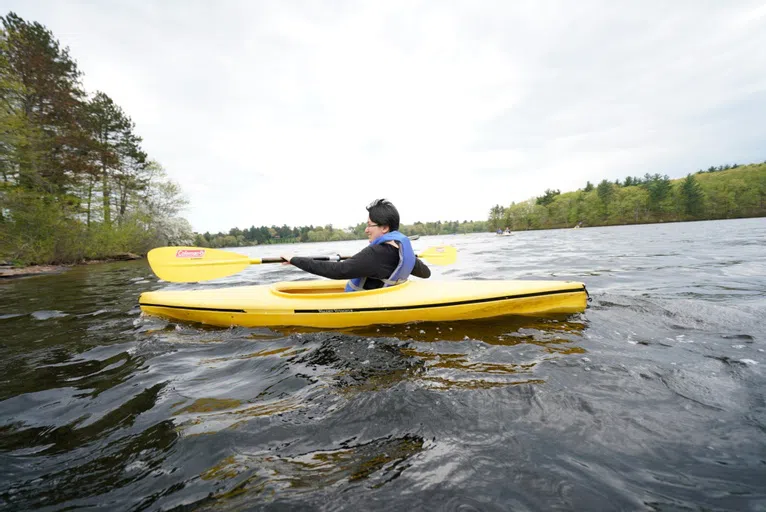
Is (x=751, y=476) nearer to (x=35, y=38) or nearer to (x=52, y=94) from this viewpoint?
(x=52, y=94)

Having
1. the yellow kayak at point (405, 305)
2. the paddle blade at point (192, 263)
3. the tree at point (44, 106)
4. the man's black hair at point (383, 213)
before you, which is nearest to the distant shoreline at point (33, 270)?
the tree at point (44, 106)

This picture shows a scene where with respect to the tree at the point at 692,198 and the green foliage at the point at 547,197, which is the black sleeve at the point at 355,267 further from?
the green foliage at the point at 547,197

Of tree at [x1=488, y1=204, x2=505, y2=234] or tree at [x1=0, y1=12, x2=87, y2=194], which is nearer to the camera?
tree at [x1=0, y1=12, x2=87, y2=194]

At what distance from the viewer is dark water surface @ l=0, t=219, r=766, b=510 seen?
1.36 meters

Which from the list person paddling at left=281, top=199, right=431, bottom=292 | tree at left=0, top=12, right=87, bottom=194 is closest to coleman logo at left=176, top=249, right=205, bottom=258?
person paddling at left=281, top=199, right=431, bottom=292

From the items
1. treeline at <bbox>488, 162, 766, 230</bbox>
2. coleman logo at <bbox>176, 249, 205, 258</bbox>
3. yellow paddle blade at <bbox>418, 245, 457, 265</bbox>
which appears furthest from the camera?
treeline at <bbox>488, 162, 766, 230</bbox>

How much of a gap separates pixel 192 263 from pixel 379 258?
A: 3255 mm

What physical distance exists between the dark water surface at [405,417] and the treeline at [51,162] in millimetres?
13977

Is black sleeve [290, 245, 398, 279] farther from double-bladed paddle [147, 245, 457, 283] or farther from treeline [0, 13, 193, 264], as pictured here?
treeline [0, 13, 193, 264]

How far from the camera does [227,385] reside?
249 cm

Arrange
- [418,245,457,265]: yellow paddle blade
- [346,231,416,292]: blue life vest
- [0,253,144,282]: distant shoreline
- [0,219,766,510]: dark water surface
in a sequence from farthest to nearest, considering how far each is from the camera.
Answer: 1. [0,253,144,282]: distant shoreline
2. [418,245,457,265]: yellow paddle blade
3. [346,231,416,292]: blue life vest
4. [0,219,766,510]: dark water surface

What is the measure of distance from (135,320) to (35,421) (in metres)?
2.87

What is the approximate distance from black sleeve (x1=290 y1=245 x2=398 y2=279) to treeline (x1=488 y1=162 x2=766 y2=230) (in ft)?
248

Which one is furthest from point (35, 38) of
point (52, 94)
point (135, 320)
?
point (135, 320)
